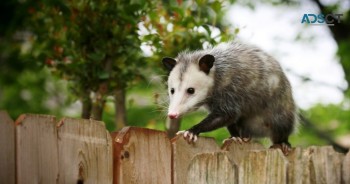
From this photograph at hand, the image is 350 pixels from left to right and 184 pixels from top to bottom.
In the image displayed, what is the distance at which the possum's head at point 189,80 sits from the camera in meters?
3.09

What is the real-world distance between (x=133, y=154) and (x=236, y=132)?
1.43 m

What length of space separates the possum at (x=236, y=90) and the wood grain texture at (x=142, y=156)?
0.73 meters

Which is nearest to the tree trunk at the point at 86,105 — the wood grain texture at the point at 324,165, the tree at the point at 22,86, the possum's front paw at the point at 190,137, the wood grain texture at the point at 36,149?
the possum's front paw at the point at 190,137

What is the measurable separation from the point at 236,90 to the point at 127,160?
4.25ft

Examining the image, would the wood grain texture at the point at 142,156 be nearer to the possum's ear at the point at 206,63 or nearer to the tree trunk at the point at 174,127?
the possum's ear at the point at 206,63

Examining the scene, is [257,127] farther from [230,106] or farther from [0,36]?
[0,36]

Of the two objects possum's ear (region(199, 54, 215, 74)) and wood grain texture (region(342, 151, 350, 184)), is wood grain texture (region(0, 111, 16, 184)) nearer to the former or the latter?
wood grain texture (region(342, 151, 350, 184))

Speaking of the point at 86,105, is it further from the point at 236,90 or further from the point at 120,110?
the point at 236,90

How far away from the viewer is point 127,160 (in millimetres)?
2141

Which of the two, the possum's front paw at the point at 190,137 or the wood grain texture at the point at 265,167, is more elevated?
the possum's front paw at the point at 190,137

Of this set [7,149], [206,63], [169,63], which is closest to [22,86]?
[169,63]

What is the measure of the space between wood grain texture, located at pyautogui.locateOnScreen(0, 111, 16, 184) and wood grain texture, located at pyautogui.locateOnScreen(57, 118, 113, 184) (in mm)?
160

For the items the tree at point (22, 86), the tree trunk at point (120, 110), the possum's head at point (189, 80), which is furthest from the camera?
the tree at point (22, 86)

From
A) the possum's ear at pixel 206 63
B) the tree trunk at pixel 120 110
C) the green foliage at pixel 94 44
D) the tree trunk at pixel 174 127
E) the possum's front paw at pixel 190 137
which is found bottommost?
the possum's front paw at pixel 190 137
